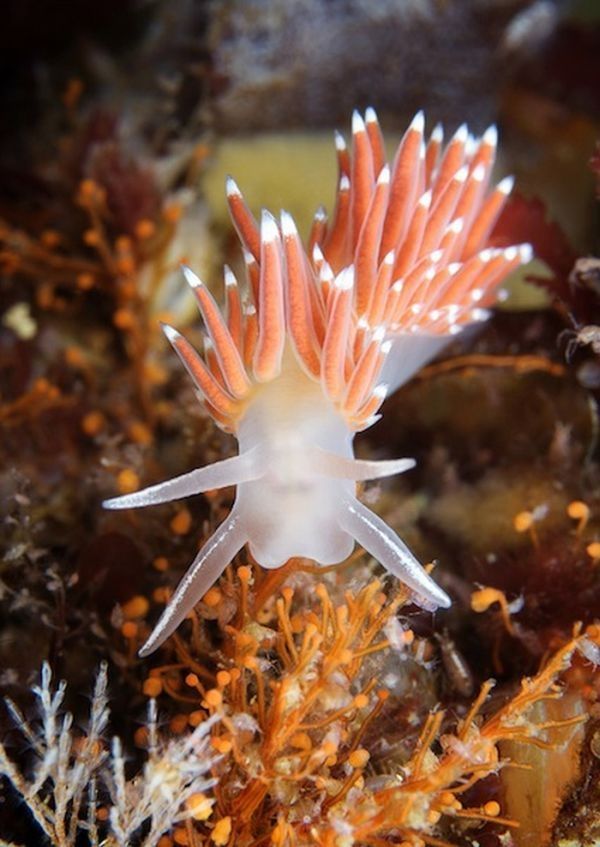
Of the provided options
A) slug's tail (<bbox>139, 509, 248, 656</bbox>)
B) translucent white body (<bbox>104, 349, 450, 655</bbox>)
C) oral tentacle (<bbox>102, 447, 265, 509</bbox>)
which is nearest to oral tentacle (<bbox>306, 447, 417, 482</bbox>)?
translucent white body (<bbox>104, 349, 450, 655</bbox>)

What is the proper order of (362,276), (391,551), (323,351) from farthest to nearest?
1. (362,276)
2. (323,351)
3. (391,551)

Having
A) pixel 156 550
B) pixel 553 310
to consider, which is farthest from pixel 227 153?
pixel 156 550

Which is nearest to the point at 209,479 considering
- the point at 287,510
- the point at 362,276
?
the point at 287,510

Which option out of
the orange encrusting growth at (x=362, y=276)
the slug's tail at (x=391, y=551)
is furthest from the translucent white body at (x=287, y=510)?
the orange encrusting growth at (x=362, y=276)

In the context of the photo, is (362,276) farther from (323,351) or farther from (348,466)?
(348,466)

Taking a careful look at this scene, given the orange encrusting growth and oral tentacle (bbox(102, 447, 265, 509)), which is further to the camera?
the orange encrusting growth

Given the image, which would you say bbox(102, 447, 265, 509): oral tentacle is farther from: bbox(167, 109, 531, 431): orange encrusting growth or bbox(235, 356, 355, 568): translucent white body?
bbox(167, 109, 531, 431): orange encrusting growth

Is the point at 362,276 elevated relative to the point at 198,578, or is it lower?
elevated
